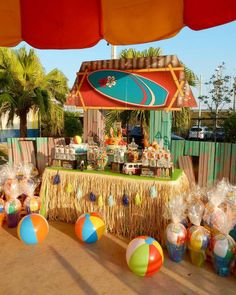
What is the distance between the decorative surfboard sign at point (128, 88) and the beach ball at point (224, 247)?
6.81 feet

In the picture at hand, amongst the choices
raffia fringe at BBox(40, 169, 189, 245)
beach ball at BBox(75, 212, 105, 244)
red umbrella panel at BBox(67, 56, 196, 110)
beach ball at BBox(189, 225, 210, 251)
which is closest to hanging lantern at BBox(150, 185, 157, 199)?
raffia fringe at BBox(40, 169, 189, 245)

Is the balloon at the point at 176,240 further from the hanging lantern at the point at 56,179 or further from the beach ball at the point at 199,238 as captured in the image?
the hanging lantern at the point at 56,179

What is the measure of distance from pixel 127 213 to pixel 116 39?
6.86ft

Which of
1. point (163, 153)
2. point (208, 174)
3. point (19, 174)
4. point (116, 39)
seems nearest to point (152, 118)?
point (163, 153)

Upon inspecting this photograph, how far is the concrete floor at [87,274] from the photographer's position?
2.65m

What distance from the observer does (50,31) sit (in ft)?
11.1

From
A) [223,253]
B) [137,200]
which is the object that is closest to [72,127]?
[137,200]

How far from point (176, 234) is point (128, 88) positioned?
7.53 ft

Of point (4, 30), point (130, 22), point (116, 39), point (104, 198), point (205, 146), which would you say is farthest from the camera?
point (205, 146)

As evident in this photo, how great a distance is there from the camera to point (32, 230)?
3.42 m

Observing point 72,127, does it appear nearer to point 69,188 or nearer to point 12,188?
point 12,188

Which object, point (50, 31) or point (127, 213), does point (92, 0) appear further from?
point (127, 213)

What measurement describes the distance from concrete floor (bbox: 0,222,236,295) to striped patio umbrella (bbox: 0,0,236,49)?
8.00 ft

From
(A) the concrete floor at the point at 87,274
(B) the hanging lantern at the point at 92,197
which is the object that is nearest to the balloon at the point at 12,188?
(A) the concrete floor at the point at 87,274
